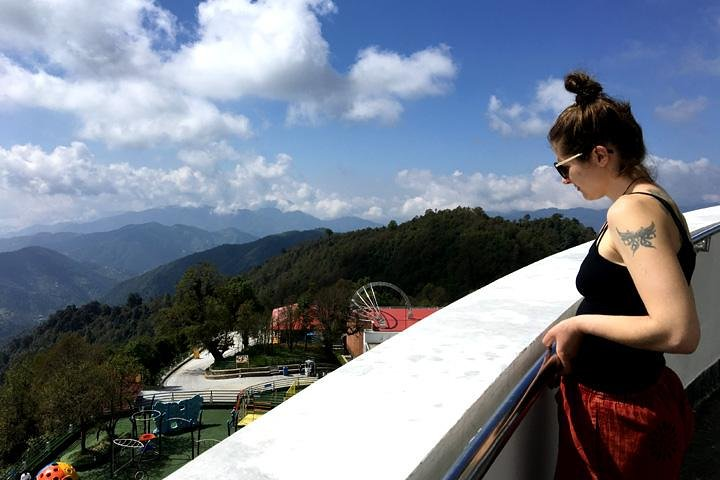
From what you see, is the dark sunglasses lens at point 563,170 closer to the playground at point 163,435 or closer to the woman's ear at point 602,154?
the woman's ear at point 602,154

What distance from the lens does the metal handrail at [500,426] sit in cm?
114

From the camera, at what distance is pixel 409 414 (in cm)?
131

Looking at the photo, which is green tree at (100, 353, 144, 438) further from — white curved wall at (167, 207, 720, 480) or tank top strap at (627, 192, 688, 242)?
tank top strap at (627, 192, 688, 242)

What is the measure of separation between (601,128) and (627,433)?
85cm

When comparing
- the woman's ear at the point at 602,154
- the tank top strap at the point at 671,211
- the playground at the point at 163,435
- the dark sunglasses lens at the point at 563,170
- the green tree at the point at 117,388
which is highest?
the woman's ear at the point at 602,154

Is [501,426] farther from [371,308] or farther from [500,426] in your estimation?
[371,308]

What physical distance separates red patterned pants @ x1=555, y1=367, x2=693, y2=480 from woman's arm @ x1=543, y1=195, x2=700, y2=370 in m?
0.24

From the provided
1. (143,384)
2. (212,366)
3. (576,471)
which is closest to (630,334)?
(576,471)

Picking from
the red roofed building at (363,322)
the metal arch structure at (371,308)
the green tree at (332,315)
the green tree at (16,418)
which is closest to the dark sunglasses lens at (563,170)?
the green tree at (16,418)

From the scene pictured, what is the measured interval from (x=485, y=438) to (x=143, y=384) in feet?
128

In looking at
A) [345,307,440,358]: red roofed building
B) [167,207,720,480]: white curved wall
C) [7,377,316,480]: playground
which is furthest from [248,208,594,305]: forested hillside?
[167,207,720,480]: white curved wall

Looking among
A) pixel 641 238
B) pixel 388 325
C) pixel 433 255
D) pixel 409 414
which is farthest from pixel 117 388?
pixel 433 255

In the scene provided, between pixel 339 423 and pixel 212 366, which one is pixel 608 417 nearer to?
pixel 339 423

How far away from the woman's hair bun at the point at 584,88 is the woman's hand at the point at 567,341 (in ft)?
2.09
